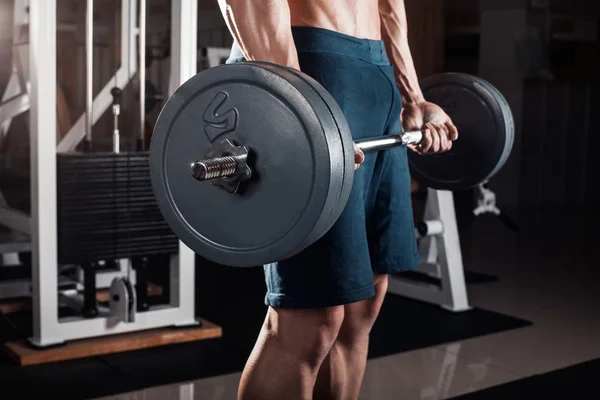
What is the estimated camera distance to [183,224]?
1.18 m

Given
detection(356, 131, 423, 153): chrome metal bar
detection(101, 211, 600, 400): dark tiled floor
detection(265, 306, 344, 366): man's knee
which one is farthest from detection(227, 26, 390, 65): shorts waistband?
detection(101, 211, 600, 400): dark tiled floor

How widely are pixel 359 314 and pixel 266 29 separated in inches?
23.9

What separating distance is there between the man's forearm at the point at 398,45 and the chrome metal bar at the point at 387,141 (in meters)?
0.17

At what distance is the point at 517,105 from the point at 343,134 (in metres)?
5.87

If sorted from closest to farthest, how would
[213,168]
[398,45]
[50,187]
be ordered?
[213,168], [398,45], [50,187]

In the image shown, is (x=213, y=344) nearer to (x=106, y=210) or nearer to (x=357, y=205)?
(x=106, y=210)

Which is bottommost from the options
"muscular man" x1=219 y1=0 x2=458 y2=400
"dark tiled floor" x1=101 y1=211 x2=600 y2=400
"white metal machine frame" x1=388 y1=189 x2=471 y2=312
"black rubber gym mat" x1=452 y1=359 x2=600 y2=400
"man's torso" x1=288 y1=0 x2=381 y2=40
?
"dark tiled floor" x1=101 y1=211 x2=600 y2=400

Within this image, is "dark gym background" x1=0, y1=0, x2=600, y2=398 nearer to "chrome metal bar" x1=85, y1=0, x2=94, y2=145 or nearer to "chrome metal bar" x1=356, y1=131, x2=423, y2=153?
"chrome metal bar" x1=85, y1=0, x2=94, y2=145

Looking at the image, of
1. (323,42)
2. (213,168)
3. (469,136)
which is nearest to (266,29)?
(323,42)

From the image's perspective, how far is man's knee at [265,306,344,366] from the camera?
4.23 ft

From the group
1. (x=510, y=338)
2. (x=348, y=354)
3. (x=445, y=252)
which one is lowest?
(x=510, y=338)

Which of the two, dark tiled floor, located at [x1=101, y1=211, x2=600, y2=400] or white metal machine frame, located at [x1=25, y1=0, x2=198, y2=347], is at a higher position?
white metal machine frame, located at [x1=25, y1=0, x2=198, y2=347]

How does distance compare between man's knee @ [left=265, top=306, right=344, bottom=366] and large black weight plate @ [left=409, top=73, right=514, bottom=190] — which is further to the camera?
large black weight plate @ [left=409, top=73, right=514, bottom=190]

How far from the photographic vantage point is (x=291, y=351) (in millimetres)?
1295
